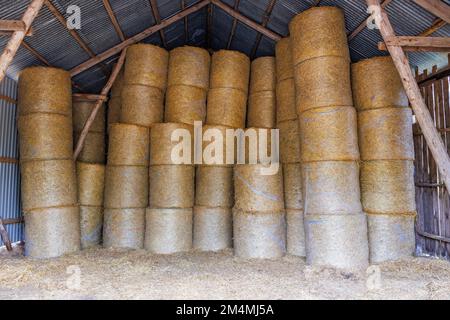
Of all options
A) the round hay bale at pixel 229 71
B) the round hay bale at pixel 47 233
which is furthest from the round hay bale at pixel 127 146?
the round hay bale at pixel 229 71

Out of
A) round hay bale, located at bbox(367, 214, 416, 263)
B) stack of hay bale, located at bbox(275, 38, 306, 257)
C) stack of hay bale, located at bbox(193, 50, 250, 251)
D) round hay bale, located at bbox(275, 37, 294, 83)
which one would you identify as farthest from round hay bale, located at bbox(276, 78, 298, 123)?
round hay bale, located at bbox(367, 214, 416, 263)

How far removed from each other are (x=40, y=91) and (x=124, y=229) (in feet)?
9.03

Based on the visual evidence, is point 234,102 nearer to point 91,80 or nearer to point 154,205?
point 154,205

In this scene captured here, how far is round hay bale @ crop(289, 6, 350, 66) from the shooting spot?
5.51m

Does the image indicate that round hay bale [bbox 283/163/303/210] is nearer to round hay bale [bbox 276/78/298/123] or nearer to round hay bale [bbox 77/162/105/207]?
round hay bale [bbox 276/78/298/123]

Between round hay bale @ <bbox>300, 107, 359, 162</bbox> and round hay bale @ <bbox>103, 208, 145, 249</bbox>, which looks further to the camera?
round hay bale @ <bbox>103, 208, 145, 249</bbox>

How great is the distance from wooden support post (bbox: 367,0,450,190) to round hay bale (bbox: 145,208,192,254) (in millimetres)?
3854

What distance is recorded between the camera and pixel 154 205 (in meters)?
6.43

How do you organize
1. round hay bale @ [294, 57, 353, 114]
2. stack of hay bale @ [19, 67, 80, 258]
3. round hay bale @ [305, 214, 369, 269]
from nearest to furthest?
round hay bale @ [305, 214, 369, 269]
round hay bale @ [294, 57, 353, 114]
stack of hay bale @ [19, 67, 80, 258]

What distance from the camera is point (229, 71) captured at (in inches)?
286

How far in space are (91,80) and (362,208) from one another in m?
6.35

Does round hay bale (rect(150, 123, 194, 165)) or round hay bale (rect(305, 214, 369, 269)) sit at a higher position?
round hay bale (rect(150, 123, 194, 165))

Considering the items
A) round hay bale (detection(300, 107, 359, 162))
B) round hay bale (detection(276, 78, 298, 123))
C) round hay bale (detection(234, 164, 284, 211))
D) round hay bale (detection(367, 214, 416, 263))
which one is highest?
round hay bale (detection(276, 78, 298, 123))
